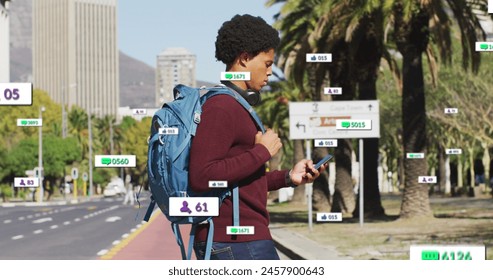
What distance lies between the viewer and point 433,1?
27.4m

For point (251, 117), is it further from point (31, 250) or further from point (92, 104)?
point (31, 250)

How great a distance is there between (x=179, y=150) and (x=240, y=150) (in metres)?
0.25

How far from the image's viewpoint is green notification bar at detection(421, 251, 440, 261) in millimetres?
5129

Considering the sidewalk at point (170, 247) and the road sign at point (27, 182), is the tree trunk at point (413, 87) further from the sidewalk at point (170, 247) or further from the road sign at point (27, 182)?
the road sign at point (27, 182)

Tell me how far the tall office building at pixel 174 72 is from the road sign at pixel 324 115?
1509 centimetres

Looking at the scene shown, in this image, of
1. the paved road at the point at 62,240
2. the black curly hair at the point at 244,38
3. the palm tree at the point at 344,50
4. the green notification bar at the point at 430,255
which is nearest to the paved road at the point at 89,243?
the paved road at the point at 62,240

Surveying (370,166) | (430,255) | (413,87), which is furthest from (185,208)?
(370,166)

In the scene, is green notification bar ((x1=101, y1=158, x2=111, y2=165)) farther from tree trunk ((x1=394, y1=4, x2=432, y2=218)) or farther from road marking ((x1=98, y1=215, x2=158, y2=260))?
tree trunk ((x1=394, y1=4, x2=432, y2=218))

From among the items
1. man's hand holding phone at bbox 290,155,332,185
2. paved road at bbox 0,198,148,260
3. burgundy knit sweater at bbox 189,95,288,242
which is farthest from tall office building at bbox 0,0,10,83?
paved road at bbox 0,198,148,260

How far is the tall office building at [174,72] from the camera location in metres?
8.79

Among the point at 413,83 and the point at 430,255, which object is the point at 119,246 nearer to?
the point at 413,83

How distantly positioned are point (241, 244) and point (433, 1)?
916 inches

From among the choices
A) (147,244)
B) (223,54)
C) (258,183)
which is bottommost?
(147,244)

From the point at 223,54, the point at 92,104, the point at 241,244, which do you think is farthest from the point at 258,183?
the point at 92,104
